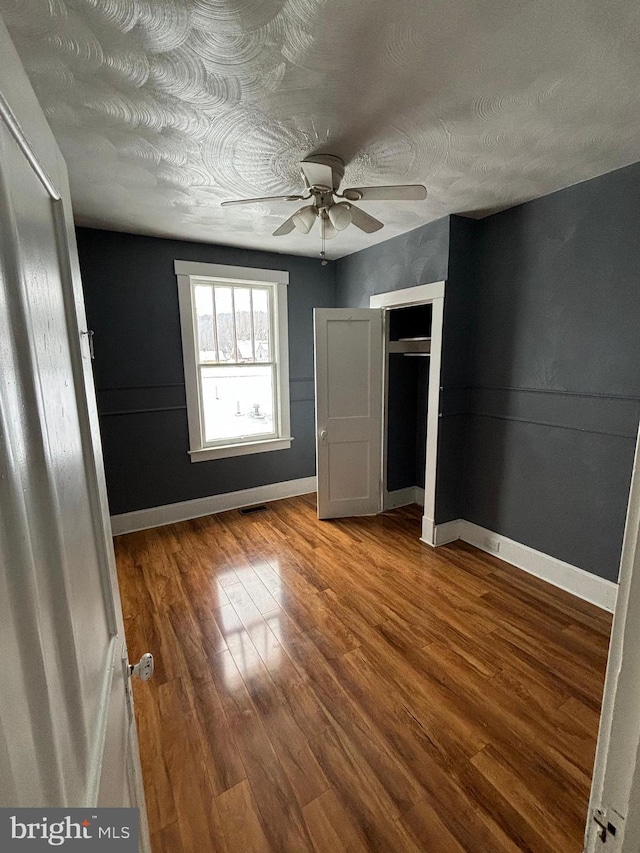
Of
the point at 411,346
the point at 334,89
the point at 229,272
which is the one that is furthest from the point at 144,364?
the point at 334,89

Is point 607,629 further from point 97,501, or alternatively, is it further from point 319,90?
point 319,90

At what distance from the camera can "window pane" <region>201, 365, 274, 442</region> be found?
12.3ft

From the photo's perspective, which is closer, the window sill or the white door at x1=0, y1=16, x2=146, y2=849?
the white door at x1=0, y1=16, x2=146, y2=849

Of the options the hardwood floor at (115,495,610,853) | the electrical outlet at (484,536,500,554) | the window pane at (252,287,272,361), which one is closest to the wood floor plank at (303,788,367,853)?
the hardwood floor at (115,495,610,853)

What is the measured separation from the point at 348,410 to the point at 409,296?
1.13 m

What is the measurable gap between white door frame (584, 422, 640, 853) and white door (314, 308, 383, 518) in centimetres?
296

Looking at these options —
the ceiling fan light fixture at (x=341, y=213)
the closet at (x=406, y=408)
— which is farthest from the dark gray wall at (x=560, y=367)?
the ceiling fan light fixture at (x=341, y=213)

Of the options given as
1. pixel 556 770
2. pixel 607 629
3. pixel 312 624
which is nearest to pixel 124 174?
pixel 312 624

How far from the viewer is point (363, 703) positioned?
1722mm

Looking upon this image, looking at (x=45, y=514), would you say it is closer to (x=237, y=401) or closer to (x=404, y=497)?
(x=237, y=401)

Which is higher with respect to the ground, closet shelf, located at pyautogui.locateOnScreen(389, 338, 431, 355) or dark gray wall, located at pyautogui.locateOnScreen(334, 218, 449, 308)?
dark gray wall, located at pyautogui.locateOnScreen(334, 218, 449, 308)

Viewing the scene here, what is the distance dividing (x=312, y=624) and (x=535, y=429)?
2.00m

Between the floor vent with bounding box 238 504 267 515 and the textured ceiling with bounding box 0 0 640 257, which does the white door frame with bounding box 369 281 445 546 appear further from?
the floor vent with bounding box 238 504 267 515
